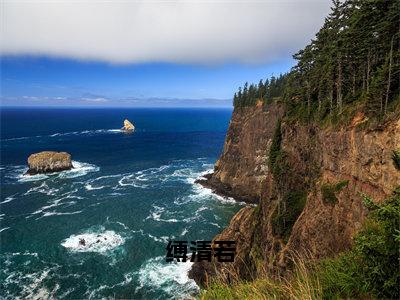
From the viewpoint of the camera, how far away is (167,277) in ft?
175

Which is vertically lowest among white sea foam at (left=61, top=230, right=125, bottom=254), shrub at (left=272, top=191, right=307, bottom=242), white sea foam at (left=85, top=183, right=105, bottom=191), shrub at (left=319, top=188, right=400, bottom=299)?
white sea foam at (left=61, top=230, right=125, bottom=254)

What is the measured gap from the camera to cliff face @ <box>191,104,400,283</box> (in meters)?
32.0

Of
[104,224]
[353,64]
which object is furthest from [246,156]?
[353,64]

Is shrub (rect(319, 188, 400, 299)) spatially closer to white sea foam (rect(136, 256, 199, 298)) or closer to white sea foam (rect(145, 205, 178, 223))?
white sea foam (rect(136, 256, 199, 298))

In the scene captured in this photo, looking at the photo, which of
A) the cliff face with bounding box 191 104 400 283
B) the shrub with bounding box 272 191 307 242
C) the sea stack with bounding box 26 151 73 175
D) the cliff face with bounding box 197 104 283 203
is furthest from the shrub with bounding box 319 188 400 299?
the sea stack with bounding box 26 151 73 175

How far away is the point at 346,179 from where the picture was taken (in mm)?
36438

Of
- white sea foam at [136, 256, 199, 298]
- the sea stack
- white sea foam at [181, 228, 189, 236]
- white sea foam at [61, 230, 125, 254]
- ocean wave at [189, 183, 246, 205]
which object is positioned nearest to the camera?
white sea foam at [136, 256, 199, 298]

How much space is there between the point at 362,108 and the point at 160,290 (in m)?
37.6

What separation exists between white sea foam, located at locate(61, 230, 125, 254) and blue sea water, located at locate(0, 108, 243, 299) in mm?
184

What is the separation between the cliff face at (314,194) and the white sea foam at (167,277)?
2.23 meters

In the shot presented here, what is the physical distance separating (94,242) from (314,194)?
43055 mm

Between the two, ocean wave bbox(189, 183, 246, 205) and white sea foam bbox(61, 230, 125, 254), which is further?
ocean wave bbox(189, 183, 246, 205)

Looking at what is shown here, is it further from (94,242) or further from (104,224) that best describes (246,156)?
(94,242)

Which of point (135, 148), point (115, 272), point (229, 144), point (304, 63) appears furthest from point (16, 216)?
point (135, 148)
